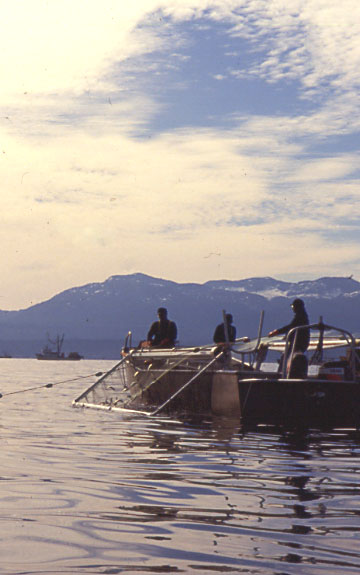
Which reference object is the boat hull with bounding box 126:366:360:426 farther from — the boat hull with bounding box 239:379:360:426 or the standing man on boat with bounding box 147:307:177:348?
the standing man on boat with bounding box 147:307:177:348

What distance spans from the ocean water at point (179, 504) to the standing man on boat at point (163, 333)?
27.2 ft

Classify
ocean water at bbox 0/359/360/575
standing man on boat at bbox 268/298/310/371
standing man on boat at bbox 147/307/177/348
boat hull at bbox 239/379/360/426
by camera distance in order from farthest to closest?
standing man on boat at bbox 147/307/177/348 → standing man on boat at bbox 268/298/310/371 → boat hull at bbox 239/379/360/426 → ocean water at bbox 0/359/360/575

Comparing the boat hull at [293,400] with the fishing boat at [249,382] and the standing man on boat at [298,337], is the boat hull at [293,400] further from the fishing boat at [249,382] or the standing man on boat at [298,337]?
the standing man on boat at [298,337]

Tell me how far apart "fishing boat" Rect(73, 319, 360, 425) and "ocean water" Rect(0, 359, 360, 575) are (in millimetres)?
1021

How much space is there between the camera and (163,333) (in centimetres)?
2328

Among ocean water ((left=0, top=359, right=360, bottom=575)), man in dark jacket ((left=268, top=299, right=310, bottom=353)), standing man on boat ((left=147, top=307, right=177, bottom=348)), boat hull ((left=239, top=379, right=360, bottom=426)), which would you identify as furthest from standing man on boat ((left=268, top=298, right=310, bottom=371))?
standing man on boat ((left=147, top=307, right=177, bottom=348))

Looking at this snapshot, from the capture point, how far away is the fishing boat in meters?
15.6

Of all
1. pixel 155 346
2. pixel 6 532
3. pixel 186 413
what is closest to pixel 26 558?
pixel 6 532

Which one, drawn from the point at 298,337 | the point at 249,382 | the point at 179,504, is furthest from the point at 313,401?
the point at 179,504

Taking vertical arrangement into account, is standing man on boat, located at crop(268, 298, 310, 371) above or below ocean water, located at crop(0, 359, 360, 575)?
above

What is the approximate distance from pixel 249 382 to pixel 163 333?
731 centimetres

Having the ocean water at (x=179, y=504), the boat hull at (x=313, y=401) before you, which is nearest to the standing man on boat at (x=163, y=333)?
the boat hull at (x=313, y=401)

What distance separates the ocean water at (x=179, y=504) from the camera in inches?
221

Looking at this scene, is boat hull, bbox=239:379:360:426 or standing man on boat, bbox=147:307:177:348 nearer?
boat hull, bbox=239:379:360:426
